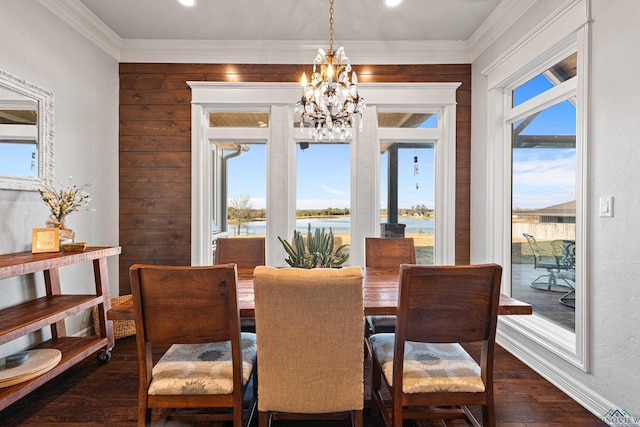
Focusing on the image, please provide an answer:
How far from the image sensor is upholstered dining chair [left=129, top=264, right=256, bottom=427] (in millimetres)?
1317

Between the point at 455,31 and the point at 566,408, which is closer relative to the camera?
the point at 566,408

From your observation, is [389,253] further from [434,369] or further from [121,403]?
[121,403]

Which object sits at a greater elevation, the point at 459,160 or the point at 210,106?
the point at 210,106

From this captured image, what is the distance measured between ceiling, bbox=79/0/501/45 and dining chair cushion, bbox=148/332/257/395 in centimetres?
273

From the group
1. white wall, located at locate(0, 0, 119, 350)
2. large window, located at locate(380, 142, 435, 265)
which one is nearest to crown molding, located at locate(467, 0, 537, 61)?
large window, located at locate(380, 142, 435, 265)

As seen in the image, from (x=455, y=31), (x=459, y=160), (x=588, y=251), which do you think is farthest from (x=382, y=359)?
(x=455, y=31)

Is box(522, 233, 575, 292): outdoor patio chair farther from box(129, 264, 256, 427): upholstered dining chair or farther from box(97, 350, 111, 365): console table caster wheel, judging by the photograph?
box(97, 350, 111, 365): console table caster wheel

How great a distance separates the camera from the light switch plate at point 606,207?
180 centimetres

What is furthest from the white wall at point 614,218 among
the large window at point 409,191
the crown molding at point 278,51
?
the large window at point 409,191

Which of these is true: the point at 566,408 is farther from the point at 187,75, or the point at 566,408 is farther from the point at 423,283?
the point at 187,75

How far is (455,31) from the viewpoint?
10.3 ft

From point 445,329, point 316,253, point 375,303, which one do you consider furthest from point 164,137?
point 445,329

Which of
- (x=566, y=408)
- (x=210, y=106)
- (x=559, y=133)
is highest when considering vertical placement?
(x=210, y=106)

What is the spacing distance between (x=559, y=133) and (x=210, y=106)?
3200 mm
